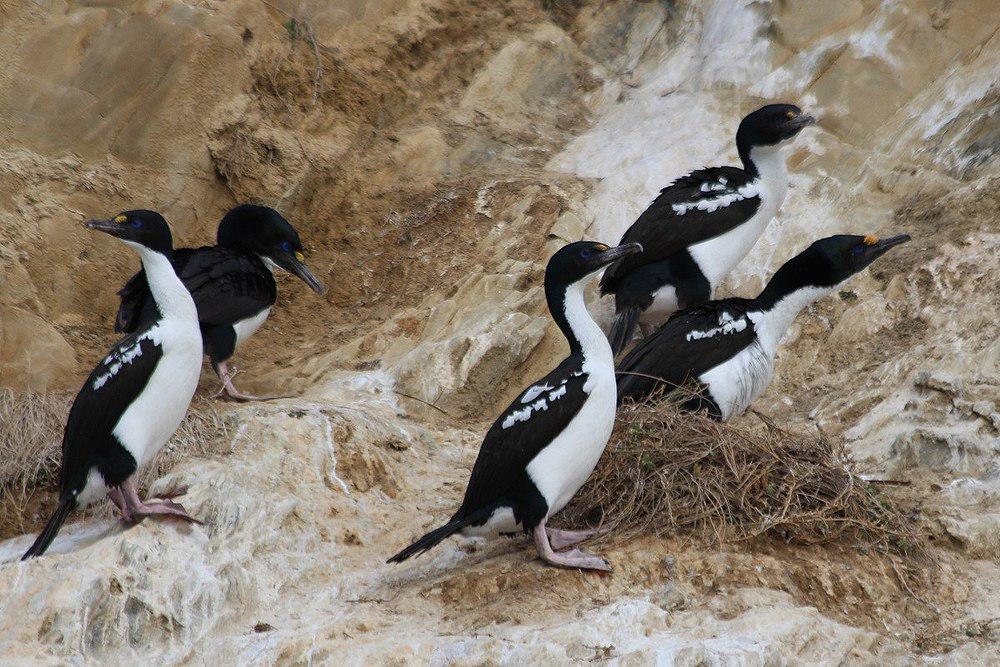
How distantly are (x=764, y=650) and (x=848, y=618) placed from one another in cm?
65

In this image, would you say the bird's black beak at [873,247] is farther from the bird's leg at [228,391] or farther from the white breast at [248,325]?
the white breast at [248,325]

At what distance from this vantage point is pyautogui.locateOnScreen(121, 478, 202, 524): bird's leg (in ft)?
17.8

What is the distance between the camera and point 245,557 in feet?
17.9

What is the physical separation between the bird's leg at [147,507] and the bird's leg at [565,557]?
162 centimetres

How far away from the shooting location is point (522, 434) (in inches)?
207

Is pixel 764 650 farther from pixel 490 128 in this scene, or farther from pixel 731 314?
pixel 490 128

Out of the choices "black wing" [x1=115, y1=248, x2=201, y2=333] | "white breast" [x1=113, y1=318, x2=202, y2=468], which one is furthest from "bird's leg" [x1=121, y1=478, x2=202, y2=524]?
"black wing" [x1=115, y1=248, x2=201, y2=333]

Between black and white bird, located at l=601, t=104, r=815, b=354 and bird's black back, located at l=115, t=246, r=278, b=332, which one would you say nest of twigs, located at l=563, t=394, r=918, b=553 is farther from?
bird's black back, located at l=115, t=246, r=278, b=332

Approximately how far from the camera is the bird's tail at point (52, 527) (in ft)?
17.4

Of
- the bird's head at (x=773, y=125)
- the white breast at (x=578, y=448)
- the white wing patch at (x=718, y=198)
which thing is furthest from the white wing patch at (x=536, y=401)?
the bird's head at (x=773, y=125)

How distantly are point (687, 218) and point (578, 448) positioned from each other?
103 inches

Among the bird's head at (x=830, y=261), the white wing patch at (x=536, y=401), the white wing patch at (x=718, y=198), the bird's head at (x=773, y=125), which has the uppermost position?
the bird's head at (x=773, y=125)

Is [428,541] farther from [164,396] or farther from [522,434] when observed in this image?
[164,396]

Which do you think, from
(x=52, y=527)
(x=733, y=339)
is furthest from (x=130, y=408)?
(x=733, y=339)
